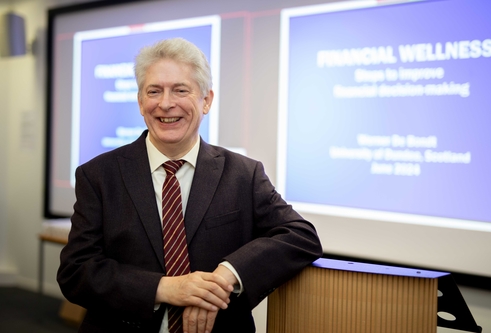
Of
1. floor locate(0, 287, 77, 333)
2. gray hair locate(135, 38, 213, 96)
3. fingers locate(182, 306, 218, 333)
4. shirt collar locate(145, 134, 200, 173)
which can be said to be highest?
gray hair locate(135, 38, 213, 96)

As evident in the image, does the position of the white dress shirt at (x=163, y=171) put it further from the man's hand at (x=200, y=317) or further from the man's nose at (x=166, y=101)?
the man's hand at (x=200, y=317)

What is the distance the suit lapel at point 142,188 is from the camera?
4.48 ft

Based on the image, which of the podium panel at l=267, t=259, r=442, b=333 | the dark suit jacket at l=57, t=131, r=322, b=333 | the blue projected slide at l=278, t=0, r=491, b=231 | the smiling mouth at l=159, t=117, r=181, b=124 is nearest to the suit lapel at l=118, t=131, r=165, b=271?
the dark suit jacket at l=57, t=131, r=322, b=333

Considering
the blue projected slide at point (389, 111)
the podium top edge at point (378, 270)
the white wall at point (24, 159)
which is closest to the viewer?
the podium top edge at point (378, 270)

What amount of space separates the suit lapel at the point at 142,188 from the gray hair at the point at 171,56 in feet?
0.71

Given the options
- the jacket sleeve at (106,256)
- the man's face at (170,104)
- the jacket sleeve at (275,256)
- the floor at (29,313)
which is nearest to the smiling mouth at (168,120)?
the man's face at (170,104)

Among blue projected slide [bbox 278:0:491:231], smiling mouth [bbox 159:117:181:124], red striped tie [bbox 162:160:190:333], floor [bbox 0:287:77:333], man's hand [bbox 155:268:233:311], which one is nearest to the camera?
man's hand [bbox 155:268:233:311]

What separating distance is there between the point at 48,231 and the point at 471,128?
324cm

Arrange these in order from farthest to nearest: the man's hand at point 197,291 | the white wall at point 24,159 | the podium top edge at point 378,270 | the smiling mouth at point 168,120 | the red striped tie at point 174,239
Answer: the white wall at point 24,159, the smiling mouth at point 168,120, the red striped tie at point 174,239, the man's hand at point 197,291, the podium top edge at point 378,270

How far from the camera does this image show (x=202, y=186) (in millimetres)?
1462

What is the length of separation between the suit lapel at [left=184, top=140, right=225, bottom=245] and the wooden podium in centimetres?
34

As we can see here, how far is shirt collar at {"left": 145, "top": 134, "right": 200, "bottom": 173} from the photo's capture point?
149 cm

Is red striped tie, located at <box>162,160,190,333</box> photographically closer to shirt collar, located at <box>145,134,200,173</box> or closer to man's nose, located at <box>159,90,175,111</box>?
shirt collar, located at <box>145,134,200,173</box>

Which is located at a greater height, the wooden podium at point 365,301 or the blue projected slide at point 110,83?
the blue projected slide at point 110,83
